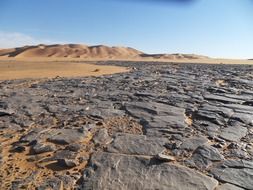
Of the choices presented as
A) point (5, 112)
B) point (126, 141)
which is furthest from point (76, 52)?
point (126, 141)

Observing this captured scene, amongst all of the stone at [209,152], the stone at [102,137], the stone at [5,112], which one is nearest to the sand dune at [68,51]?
the stone at [5,112]

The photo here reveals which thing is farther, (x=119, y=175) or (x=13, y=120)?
(x=13, y=120)

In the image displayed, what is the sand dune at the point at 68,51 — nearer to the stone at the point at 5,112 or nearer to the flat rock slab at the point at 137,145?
the stone at the point at 5,112

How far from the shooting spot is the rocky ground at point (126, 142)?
14.3ft

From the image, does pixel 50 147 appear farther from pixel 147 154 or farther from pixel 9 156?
pixel 147 154

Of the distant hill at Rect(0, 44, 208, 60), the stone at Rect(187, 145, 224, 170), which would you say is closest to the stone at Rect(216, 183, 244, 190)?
the stone at Rect(187, 145, 224, 170)

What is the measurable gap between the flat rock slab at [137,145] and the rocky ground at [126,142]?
0.05 feet

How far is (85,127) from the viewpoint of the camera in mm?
6535

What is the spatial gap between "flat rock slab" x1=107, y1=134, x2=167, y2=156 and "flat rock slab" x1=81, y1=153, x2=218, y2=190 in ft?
0.93

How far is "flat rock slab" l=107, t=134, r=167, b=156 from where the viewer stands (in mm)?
5238

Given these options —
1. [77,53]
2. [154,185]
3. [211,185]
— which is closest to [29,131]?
[154,185]

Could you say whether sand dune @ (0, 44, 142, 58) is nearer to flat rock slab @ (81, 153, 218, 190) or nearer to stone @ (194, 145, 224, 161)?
stone @ (194, 145, 224, 161)

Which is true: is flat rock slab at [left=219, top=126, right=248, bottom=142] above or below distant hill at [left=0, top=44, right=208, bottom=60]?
above

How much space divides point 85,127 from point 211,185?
9.50 ft
